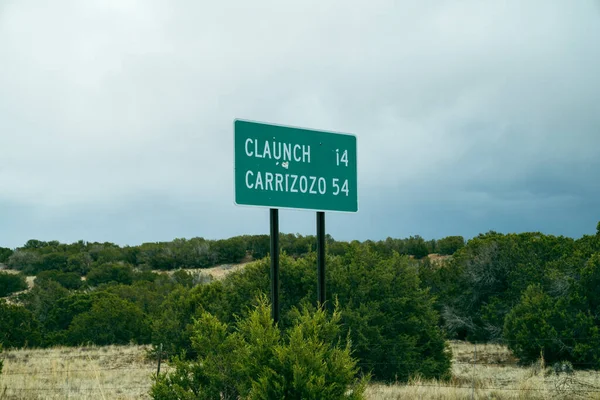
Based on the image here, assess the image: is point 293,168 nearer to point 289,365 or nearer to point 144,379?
point 289,365

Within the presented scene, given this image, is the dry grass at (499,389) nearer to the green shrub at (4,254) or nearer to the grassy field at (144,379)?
the grassy field at (144,379)

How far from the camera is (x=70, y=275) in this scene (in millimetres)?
51469

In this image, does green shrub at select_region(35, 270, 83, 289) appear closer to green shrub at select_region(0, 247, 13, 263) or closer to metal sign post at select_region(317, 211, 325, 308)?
green shrub at select_region(0, 247, 13, 263)

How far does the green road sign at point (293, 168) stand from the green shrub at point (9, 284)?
159ft

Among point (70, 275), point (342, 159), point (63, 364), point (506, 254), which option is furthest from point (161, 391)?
point (70, 275)

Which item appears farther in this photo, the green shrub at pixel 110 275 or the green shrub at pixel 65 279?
the green shrub at pixel 110 275

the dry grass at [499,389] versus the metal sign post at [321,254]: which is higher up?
the metal sign post at [321,254]

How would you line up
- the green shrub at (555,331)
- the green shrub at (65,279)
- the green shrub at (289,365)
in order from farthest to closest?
1. the green shrub at (65,279)
2. the green shrub at (555,331)
3. the green shrub at (289,365)

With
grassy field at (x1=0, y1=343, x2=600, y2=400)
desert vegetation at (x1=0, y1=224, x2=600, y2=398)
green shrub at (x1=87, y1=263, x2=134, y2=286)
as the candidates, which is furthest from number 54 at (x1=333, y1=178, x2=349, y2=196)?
green shrub at (x1=87, y1=263, x2=134, y2=286)

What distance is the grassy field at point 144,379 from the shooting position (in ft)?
39.4

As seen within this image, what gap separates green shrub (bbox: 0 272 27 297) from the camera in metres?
50.0

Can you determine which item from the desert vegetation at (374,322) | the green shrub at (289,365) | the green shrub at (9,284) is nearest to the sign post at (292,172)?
the green shrub at (289,365)

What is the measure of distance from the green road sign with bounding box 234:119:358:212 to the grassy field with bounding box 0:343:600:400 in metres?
4.46

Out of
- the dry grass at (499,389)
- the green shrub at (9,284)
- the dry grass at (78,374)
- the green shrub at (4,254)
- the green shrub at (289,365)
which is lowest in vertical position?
the dry grass at (78,374)
